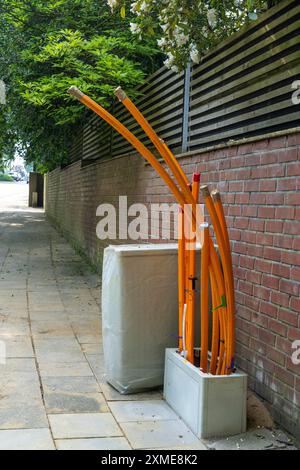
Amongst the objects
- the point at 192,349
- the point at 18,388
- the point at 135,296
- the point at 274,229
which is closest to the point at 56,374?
the point at 18,388

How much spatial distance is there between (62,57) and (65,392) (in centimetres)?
530

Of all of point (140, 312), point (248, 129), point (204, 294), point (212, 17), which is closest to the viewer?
point (204, 294)

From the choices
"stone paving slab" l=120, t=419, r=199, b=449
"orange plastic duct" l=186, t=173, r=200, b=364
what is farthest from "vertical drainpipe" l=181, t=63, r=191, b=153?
"stone paving slab" l=120, t=419, r=199, b=449

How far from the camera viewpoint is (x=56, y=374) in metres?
4.59

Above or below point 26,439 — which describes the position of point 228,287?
above

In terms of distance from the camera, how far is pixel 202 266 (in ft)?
11.8

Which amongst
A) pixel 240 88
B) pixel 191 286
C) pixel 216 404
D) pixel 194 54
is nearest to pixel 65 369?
pixel 191 286

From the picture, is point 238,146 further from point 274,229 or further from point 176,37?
point 176,37

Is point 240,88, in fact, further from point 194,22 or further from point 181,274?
point 181,274

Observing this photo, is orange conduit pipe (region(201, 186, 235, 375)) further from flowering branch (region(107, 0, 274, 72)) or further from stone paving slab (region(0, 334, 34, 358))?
flowering branch (region(107, 0, 274, 72))

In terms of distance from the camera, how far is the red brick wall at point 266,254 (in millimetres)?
3533

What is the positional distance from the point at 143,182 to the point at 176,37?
2216 millimetres

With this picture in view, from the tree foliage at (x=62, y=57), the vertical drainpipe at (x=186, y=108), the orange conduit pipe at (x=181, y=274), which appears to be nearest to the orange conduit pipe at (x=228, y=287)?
the orange conduit pipe at (x=181, y=274)

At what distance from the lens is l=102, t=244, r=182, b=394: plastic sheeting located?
413cm
